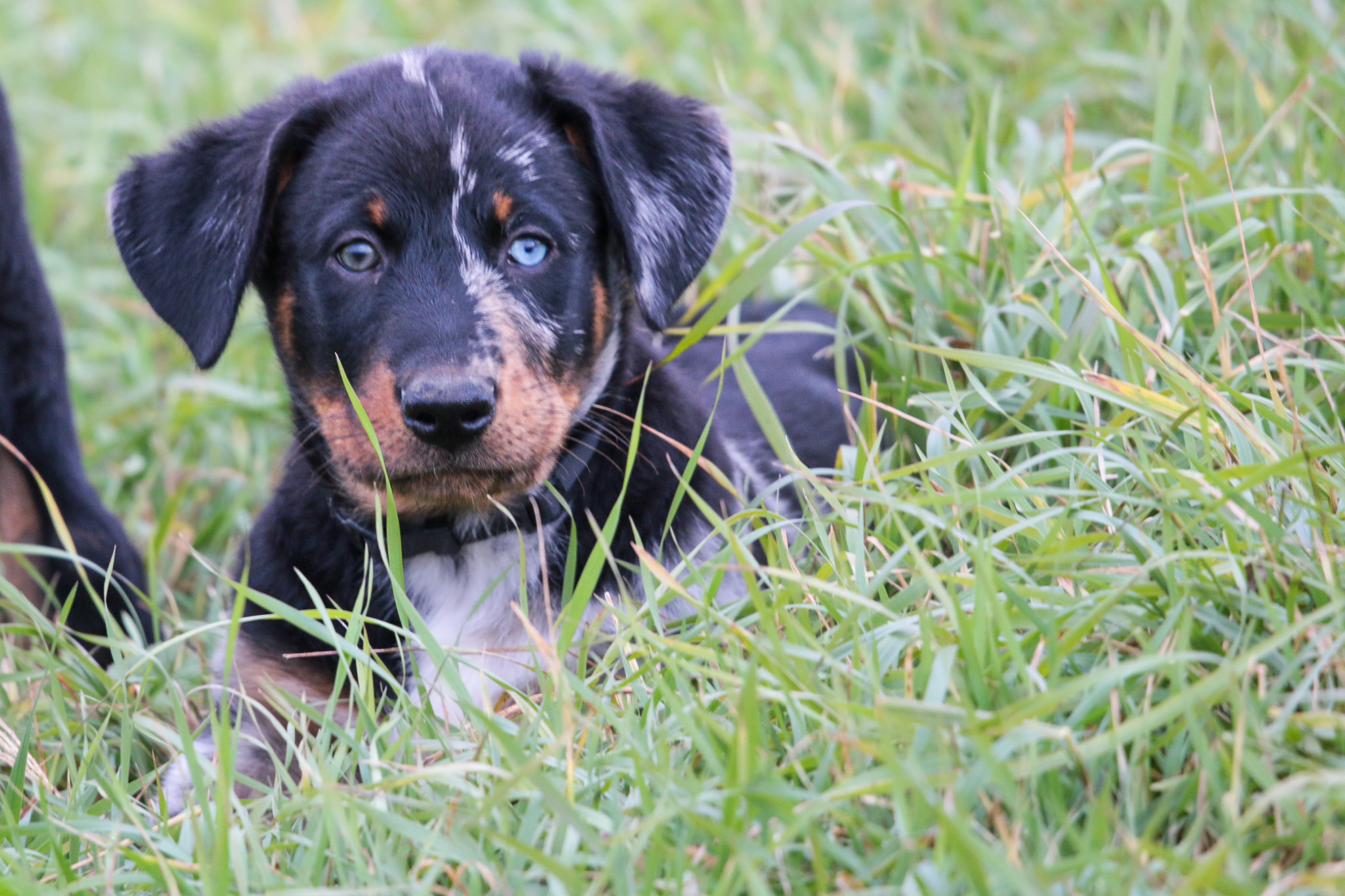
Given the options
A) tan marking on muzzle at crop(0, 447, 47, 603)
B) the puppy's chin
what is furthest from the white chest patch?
tan marking on muzzle at crop(0, 447, 47, 603)

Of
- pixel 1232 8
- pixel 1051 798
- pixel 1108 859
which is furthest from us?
pixel 1232 8

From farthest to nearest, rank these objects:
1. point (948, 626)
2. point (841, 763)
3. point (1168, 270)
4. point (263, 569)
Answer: point (1168, 270), point (263, 569), point (948, 626), point (841, 763)

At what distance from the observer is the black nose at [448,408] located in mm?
2539

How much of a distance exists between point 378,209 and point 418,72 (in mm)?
395

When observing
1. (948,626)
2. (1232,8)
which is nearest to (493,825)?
(948,626)

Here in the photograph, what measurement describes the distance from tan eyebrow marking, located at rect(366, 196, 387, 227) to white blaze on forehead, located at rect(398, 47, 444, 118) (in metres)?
0.23

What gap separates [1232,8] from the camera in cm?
507

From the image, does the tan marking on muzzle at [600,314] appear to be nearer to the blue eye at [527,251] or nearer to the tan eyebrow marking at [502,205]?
the blue eye at [527,251]

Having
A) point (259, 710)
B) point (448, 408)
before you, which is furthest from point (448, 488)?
point (259, 710)

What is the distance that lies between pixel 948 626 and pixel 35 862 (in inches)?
62.8

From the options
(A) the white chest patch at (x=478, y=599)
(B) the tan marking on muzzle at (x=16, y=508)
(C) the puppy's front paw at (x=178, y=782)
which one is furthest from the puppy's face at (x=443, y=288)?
(B) the tan marking on muzzle at (x=16, y=508)

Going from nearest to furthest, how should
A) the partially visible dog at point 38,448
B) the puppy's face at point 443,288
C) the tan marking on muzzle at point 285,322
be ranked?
the puppy's face at point 443,288 → the tan marking on muzzle at point 285,322 → the partially visible dog at point 38,448

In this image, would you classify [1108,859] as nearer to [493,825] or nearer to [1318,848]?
[1318,848]

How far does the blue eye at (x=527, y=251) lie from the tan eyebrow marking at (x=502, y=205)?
0.06 meters
